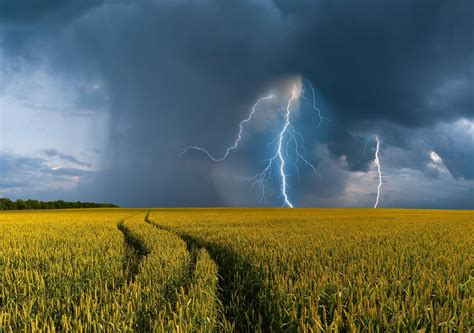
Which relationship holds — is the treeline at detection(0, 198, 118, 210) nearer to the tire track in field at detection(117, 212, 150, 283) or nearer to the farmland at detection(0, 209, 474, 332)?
the tire track in field at detection(117, 212, 150, 283)

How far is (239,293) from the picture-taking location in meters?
7.39

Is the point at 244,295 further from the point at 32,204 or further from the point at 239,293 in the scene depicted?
the point at 32,204

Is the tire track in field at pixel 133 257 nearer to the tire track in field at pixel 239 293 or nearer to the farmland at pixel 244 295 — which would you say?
the farmland at pixel 244 295

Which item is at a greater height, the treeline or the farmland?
the treeline

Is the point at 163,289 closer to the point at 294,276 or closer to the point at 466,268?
the point at 294,276

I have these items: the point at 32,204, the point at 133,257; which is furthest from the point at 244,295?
the point at 32,204

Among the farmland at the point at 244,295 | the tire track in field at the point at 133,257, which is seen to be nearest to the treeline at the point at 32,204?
the tire track in field at the point at 133,257

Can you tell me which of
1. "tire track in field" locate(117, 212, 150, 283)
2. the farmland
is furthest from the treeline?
the farmland

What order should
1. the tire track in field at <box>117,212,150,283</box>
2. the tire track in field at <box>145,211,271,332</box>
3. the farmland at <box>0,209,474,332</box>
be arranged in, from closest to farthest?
the farmland at <box>0,209,474,332</box> < the tire track in field at <box>145,211,271,332</box> < the tire track in field at <box>117,212,150,283</box>

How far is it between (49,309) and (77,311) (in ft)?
3.54

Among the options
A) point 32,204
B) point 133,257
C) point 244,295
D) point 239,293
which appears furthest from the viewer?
point 32,204

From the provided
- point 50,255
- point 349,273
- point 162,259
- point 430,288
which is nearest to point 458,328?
point 430,288

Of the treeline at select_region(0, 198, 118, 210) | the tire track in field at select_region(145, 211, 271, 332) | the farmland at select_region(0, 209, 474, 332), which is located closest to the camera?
the farmland at select_region(0, 209, 474, 332)

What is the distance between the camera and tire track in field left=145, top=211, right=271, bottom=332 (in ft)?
18.4
